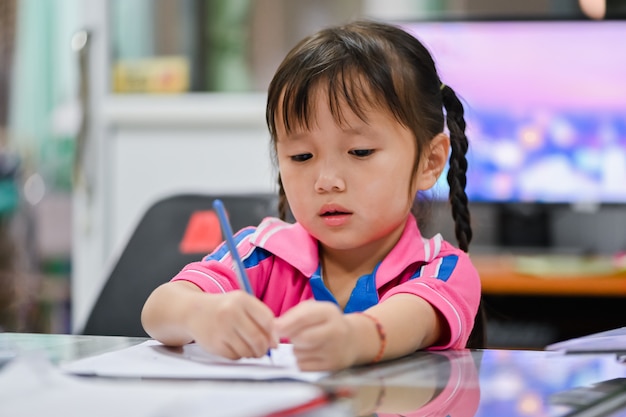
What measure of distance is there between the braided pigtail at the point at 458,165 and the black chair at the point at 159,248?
0.38m

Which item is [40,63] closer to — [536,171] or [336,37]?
[536,171]

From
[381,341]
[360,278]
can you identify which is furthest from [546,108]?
[381,341]

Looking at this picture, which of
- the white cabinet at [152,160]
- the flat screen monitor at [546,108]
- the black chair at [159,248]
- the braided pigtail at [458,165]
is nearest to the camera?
the braided pigtail at [458,165]

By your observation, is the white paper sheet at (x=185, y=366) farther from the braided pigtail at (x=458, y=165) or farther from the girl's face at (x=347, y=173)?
the braided pigtail at (x=458, y=165)

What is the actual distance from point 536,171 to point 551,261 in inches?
10.6

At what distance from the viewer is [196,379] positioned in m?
0.64

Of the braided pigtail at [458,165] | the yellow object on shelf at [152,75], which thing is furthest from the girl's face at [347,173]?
the yellow object on shelf at [152,75]

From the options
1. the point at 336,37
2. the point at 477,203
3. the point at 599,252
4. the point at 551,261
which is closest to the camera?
the point at 336,37

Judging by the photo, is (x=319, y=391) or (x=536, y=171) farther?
(x=536, y=171)

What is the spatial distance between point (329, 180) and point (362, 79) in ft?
0.38

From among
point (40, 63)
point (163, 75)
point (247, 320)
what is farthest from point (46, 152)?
point (247, 320)

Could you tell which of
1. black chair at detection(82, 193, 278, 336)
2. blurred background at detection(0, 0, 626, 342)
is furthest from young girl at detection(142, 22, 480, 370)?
blurred background at detection(0, 0, 626, 342)

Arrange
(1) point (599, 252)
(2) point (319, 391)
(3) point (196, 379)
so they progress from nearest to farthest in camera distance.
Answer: (2) point (319, 391), (3) point (196, 379), (1) point (599, 252)

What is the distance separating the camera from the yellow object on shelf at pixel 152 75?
2830 millimetres
